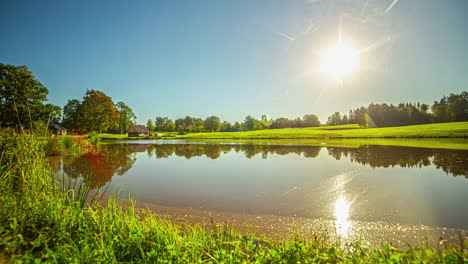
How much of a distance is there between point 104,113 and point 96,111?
1.57 metres

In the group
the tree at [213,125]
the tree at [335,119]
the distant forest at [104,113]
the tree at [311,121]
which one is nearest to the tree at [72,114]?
the distant forest at [104,113]

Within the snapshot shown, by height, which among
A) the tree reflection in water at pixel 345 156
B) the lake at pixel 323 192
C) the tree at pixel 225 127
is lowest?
the lake at pixel 323 192

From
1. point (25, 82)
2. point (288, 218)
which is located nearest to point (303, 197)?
point (288, 218)

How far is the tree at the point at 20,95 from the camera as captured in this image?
26606 millimetres

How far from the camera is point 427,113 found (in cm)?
6831

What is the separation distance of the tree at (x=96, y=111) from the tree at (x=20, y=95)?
10.3 metres

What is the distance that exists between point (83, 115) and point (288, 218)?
50.7m

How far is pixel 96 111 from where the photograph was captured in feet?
138

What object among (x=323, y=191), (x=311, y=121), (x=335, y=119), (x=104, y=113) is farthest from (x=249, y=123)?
(x=323, y=191)

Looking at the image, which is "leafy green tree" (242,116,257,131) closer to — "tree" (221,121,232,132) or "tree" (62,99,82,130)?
"tree" (221,121,232,132)

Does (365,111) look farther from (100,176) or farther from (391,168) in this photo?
(100,176)

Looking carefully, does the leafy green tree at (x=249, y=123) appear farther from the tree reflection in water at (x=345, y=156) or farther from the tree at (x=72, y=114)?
the tree reflection in water at (x=345, y=156)

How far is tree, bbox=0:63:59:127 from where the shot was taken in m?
26.6

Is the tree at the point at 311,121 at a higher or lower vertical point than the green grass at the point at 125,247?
higher
